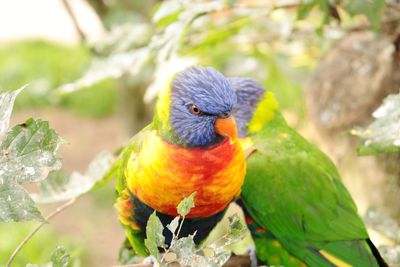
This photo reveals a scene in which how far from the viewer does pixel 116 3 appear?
6.15 feet

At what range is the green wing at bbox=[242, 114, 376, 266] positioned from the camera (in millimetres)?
1229

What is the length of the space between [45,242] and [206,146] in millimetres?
2012

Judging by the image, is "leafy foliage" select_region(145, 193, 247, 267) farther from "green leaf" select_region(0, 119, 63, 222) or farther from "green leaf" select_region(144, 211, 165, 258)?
"green leaf" select_region(0, 119, 63, 222)

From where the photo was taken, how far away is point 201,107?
3.34 feet

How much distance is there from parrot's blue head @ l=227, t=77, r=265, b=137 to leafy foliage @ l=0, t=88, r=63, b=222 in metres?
0.65

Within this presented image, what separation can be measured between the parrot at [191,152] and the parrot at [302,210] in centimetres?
18

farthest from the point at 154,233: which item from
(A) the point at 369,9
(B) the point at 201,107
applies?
(A) the point at 369,9

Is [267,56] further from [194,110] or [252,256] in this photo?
[194,110]

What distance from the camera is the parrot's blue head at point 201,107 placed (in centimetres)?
100

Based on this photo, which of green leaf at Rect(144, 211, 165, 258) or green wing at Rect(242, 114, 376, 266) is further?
green wing at Rect(242, 114, 376, 266)

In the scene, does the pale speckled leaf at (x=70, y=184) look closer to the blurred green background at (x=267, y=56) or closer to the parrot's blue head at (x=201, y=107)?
the blurred green background at (x=267, y=56)

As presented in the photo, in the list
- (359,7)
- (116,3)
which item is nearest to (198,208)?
(359,7)

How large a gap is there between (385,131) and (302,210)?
0.31m

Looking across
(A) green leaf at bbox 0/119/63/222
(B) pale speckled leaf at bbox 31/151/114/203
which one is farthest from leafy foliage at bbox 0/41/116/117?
(A) green leaf at bbox 0/119/63/222
